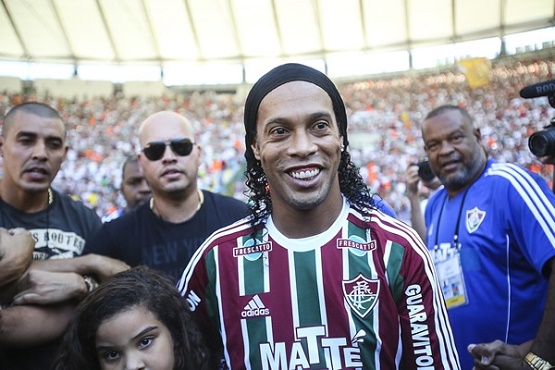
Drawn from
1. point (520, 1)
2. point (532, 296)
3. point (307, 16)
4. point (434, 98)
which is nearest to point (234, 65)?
point (307, 16)

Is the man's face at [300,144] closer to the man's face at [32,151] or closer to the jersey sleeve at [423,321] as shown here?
the jersey sleeve at [423,321]

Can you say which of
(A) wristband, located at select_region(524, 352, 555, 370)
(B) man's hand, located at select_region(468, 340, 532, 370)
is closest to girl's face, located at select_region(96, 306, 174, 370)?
(B) man's hand, located at select_region(468, 340, 532, 370)

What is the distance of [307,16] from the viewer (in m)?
27.0

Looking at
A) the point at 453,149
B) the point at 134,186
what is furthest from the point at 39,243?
the point at 134,186

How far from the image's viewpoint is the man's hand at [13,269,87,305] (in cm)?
212

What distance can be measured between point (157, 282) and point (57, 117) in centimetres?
150

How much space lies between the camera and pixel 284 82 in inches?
75.3

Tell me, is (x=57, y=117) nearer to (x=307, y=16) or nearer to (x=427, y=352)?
(x=427, y=352)

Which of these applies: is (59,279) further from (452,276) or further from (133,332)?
(452,276)

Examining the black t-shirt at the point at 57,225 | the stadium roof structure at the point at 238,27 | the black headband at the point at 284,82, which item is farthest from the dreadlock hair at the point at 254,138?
the stadium roof structure at the point at 238,27

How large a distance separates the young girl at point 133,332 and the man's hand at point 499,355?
1.30 meters

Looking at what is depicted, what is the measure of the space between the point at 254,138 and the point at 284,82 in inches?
10.1

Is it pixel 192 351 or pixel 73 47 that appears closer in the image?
pixel 192 351

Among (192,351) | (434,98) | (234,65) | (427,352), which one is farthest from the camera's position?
(234,65)
